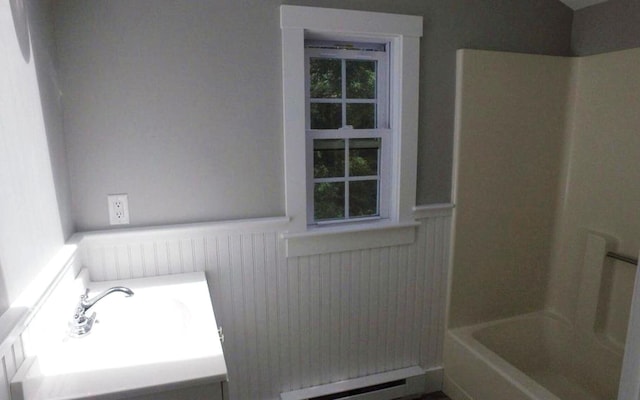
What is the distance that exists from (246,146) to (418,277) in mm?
1150

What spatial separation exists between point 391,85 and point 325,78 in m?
0.34

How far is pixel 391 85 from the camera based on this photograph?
210cm

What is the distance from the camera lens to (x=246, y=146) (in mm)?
1869

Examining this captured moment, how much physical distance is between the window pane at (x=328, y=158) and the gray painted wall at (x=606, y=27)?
1.50 m

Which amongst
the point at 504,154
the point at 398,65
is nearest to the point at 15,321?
the point at 398,65

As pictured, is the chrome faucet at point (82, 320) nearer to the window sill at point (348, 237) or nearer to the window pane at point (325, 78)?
the window sill at point (348, 237)

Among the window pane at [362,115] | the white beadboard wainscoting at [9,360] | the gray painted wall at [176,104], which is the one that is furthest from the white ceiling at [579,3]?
the white beadboard wainscoting at [9,360]

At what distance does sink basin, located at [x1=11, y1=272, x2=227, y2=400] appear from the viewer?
1.04 metres

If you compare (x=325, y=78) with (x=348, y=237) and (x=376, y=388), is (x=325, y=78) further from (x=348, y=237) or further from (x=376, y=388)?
(x=376, y=388)

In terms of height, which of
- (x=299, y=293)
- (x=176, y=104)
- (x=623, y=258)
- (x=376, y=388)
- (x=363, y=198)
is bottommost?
(x=376, y=388)

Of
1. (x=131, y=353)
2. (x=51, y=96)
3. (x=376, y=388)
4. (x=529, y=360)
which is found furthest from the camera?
(x=529, y=360)

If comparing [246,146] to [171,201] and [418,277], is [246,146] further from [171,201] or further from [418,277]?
[418,277]

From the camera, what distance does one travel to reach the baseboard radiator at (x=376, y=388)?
212 cm

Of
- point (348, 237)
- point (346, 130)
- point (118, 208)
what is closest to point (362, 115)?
point (346, 130)
